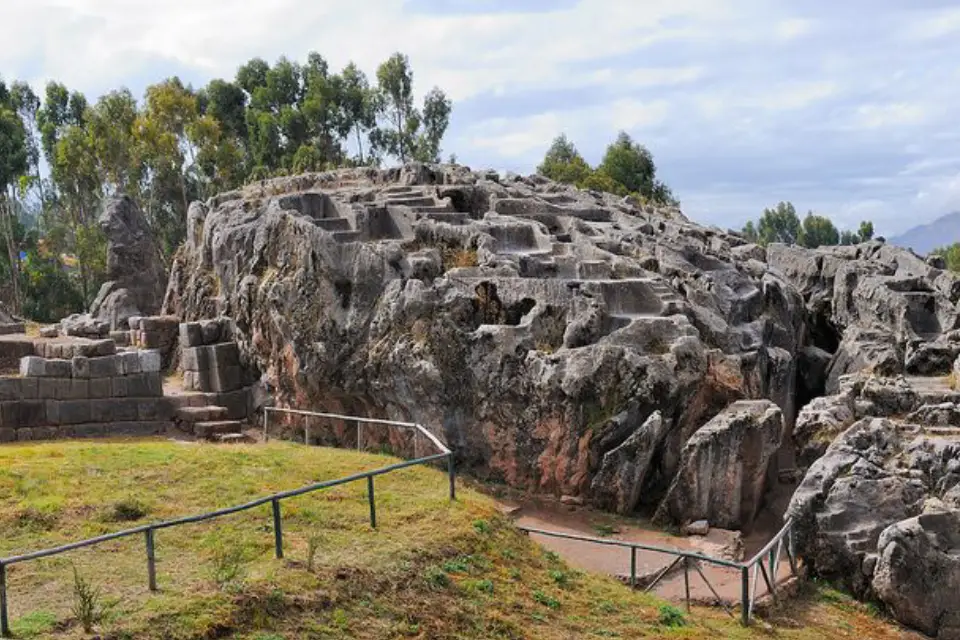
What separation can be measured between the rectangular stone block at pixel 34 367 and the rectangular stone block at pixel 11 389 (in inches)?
9.6

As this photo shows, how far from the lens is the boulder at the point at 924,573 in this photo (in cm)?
1598

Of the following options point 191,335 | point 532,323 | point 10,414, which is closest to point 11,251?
point 191,335

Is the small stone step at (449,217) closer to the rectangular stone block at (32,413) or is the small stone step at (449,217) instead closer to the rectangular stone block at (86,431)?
the rectangular stone block at (86,431)

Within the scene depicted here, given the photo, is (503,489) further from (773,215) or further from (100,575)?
(773,215)

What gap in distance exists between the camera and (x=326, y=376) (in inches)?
969

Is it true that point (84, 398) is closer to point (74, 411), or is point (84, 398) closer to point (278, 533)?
point (74, 411)

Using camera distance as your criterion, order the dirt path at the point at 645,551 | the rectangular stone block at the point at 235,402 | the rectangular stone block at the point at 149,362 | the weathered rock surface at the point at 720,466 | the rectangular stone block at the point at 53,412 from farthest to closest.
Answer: the rectangular stone block at the point at 235,402
the rectangular stone block at the point at 149,362
the rectangular stone block at the point at 53,412
the weathered rock surface at the point at 720,466
the dirt path at the point at 645,551

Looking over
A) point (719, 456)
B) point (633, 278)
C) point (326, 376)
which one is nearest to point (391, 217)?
point (326, 376)

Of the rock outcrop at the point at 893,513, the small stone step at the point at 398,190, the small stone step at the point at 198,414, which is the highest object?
the small stone step at the point at 398,190

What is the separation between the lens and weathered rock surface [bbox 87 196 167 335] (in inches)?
1577

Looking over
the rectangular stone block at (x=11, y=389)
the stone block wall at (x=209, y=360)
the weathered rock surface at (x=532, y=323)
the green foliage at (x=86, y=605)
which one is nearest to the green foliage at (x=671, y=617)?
the weathered rock surface at (x=532, y=323)

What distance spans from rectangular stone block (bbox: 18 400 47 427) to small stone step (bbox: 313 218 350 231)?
8108 millimetres

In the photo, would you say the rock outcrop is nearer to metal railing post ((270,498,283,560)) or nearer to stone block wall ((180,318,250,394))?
metal railing post ((270,498,283,560))

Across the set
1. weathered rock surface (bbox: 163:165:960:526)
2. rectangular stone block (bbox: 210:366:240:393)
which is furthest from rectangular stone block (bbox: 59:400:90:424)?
weathered rock surface (bbox: 163:165:960:526)
